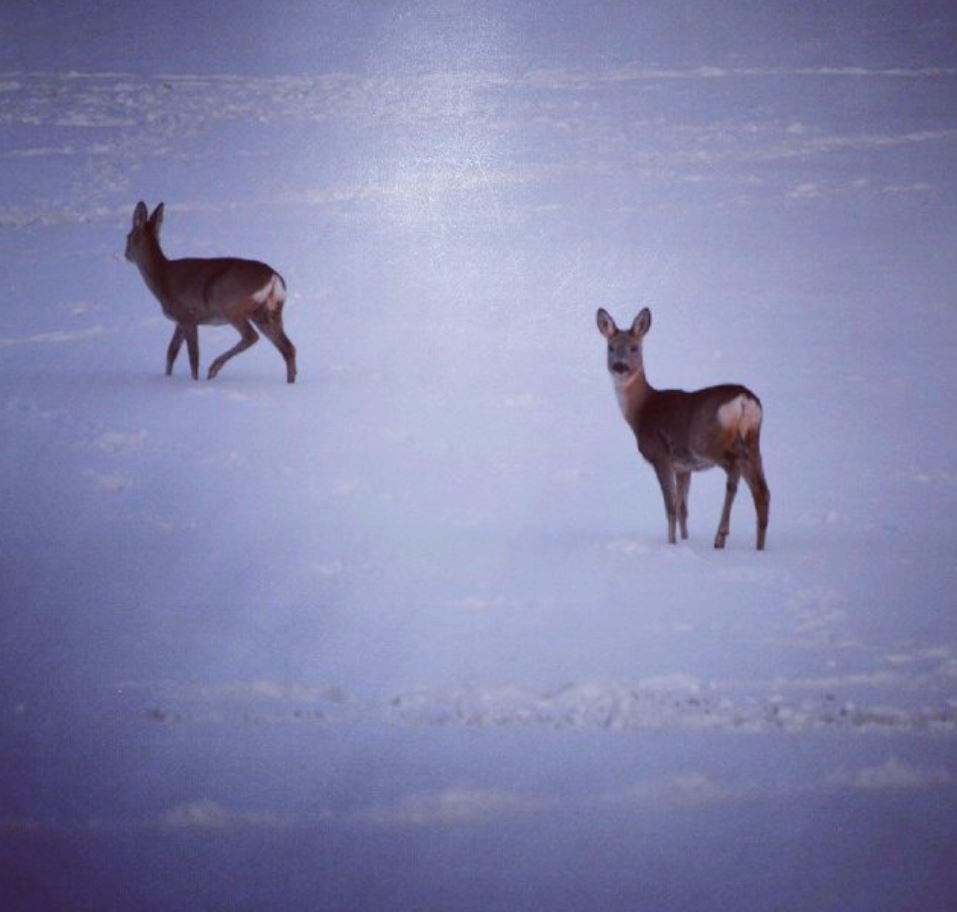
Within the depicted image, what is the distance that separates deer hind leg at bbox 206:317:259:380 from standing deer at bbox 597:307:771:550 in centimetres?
93

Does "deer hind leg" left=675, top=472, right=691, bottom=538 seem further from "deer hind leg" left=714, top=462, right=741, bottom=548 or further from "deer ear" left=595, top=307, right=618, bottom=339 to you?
"deer ear" left=595, top=307, right=618, bottom=339

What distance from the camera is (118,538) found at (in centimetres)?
391

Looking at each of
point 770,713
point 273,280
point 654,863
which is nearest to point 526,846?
point 654,863

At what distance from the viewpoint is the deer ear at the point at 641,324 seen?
3.96 metres

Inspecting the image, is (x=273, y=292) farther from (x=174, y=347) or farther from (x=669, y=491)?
(x=669, y=491)

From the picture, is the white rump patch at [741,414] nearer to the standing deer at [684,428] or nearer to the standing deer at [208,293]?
the standing deer at [684,428]

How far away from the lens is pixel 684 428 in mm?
3887

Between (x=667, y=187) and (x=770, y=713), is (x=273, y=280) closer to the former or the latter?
(x=667, y=187)

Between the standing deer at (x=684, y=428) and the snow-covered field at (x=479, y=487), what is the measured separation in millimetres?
71

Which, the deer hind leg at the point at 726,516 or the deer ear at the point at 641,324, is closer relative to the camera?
the deer hind leg at the point at 726,516

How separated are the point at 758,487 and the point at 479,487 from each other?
66 centimetres

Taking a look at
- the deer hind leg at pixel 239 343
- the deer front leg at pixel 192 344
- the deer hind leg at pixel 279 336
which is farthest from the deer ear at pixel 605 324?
the deer front leg at pixel 192 344

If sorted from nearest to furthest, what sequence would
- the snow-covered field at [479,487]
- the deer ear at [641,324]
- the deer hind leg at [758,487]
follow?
the snow-covered field at [479,487], the deer hind leg at [758,487], the deer ear at [641,324]

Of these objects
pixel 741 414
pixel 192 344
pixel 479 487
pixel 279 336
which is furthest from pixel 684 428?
pixel 192 344
